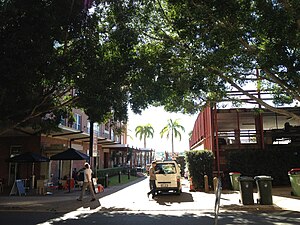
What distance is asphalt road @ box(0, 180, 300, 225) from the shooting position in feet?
30.3

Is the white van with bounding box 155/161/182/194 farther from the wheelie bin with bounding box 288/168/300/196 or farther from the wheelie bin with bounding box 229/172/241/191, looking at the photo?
the wheelie bin with bounding box 288/168/300/196

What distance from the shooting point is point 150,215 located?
10.5m

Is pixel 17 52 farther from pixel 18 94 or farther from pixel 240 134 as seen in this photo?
pixel 240 134

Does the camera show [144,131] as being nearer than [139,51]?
No

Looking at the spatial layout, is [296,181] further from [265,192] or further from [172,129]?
[172,129]

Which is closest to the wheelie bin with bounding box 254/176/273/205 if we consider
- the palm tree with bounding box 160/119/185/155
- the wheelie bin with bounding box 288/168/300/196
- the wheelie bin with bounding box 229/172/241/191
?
the wheelie bin with bounding box 288/168/300/196

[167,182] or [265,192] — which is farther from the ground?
[167,182]

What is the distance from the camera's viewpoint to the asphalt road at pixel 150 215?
30.3ft

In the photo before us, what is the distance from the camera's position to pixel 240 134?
19859 mm

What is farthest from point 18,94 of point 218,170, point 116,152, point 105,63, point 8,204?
point 116,152

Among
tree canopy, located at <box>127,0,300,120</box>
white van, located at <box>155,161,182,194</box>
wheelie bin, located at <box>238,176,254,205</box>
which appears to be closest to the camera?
tree canopy, located at <box>127,0,300,120</box>

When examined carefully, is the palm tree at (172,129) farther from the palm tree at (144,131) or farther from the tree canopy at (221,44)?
the tree canopy at (221,44)

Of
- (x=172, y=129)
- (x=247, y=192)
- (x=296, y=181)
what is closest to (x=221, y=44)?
(x=247, y=192)

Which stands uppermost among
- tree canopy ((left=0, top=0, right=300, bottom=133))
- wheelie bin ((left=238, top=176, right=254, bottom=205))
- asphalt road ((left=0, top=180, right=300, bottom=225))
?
tree canopy ((left=0, top=0, right=300, bottom=133))
